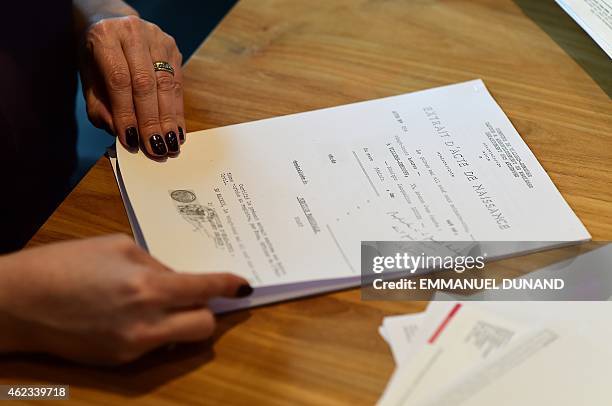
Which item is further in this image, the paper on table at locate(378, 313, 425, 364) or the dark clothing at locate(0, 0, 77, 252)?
the dark clothing at locate(0, 0, 77, 252)

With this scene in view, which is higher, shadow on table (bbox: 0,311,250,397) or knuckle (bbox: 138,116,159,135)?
knuckle (bbox: 138,116,159,135)

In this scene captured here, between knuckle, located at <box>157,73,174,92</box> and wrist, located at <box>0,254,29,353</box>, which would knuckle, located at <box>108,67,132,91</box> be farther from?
wrist, located at <box>0,254,29,353</box>

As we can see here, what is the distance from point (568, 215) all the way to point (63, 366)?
1.59ft

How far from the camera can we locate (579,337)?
2.08 ft

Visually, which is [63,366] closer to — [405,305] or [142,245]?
[142,245]

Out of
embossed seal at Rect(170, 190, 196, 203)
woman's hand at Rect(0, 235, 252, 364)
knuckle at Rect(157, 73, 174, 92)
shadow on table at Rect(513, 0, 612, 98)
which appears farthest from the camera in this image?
shadow on table at Rect(513, 0, 612, 98)

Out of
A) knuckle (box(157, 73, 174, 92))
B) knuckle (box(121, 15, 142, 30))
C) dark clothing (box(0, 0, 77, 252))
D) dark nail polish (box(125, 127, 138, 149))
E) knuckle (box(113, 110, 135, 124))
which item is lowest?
dark clothing (box(0, 0, 77, 252))

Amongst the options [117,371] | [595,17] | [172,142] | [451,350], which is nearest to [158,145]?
[172,142]

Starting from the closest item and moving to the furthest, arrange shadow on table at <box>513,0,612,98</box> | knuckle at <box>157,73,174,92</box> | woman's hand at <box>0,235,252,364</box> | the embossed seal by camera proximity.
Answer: woman's hand at <box>0,235,252,364</box>, the embossed seal, knuckle at <box>157,73,174,92</box>, shadow on table at <box>513,0,612,98</box>

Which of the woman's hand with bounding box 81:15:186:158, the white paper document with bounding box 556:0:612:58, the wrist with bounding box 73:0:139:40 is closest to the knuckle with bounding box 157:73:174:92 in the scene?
the woman's hand with bounding box 81:15:186:158

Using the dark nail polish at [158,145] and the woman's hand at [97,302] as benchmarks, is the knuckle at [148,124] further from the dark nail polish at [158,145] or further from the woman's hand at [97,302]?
the woman's hand at [97,302]

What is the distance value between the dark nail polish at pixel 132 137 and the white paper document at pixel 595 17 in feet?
1.79

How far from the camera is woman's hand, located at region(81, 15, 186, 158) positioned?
80cm

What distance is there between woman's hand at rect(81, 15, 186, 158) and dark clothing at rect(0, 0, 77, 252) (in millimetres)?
176
